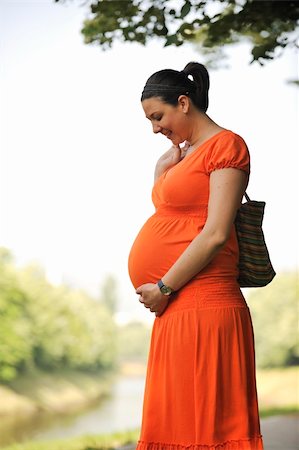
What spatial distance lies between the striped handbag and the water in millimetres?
6210

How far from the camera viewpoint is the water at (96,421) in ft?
27.4

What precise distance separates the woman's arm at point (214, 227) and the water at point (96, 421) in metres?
6.33

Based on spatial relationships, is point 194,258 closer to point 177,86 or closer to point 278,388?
point 177,86

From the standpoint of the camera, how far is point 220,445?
188 centimetres

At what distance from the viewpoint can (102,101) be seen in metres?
9.22

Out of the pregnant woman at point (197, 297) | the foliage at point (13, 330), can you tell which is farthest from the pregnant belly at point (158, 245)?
the foliage at point (13, 330)

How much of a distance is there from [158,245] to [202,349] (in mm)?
288

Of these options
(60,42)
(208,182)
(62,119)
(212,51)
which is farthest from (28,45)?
(208,182)

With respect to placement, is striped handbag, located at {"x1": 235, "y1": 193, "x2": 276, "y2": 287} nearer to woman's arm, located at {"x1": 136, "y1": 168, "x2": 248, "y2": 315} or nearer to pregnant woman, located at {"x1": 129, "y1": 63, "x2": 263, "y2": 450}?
pregnant woman, located at {"x1": 129, "y1": 63, "x2": 263, "y2": 450}

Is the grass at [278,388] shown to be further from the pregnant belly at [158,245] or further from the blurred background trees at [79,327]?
the pregnant belly at [158,245]

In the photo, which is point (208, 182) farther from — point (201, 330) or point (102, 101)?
point (102, 101)

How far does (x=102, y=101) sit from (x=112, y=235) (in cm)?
175

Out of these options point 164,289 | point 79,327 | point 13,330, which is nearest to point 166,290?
point 164,289

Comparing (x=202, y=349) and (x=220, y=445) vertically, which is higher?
(x=202, y=349)
